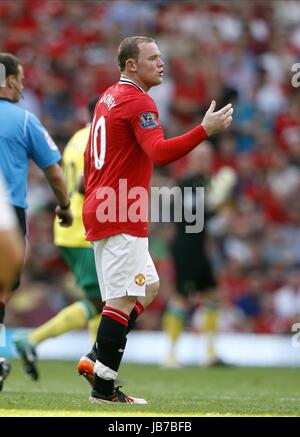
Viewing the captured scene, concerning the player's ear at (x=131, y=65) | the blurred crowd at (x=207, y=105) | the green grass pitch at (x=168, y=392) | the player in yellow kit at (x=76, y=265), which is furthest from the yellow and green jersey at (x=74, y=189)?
the blurred crowd at (x=207, y=105)

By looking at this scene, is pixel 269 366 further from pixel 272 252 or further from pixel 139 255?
pixel 139 255

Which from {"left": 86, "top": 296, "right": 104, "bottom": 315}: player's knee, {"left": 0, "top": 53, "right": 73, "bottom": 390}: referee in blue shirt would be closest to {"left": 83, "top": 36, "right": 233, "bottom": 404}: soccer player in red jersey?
{"left": 0, "top": 53, "right": 73, "bottom": 390}: referee in blue shirt

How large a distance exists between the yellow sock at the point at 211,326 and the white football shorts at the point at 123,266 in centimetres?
590

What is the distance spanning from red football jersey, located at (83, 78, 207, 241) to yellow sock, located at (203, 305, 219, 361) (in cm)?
587

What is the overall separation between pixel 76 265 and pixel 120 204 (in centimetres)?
326

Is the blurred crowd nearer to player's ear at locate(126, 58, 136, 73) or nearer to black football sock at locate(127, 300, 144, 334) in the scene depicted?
black football sock at locate(127, 300, 144, 334)

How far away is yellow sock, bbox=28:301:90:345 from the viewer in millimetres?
9453

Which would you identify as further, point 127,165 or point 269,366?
point 269,366

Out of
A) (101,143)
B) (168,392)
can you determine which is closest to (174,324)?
(168,392)

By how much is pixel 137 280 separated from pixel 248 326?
7.50 metres

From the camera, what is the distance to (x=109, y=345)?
21.5 feet

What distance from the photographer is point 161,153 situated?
6.19 metres

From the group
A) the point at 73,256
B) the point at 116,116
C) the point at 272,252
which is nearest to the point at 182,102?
the point at 272,252
